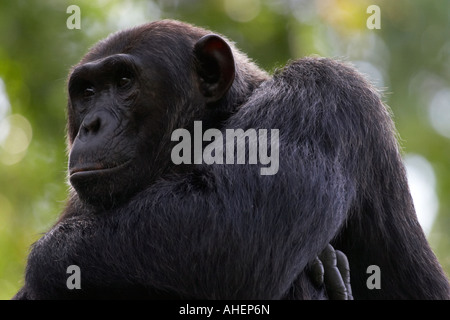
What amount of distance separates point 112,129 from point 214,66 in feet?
3.71

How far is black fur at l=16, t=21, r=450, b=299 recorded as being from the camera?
5.32 metres

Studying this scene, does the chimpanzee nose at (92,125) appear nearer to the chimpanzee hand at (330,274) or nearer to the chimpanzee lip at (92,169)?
the chimpanzee lip at (92,169)

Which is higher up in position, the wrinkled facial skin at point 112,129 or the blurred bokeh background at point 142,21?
the blurred bokeh background at point 142,21

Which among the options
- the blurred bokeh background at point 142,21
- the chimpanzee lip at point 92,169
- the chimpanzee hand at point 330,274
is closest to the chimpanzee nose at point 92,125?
the chimpanzee lip at point 92,169

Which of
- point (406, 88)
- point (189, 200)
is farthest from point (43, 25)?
point (189, 200)

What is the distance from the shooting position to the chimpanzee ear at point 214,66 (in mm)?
6586

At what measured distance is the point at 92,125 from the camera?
242 inches

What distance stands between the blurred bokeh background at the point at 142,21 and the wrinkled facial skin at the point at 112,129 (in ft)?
19.6

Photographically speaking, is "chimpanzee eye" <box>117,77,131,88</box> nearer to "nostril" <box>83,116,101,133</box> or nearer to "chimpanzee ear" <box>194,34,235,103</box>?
"nostril" <box>83,116,101,133</box>

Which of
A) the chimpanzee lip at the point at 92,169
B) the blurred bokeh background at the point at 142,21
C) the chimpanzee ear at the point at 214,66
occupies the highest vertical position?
the blurred bokeh background at the point at 142,21

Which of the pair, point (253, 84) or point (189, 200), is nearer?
point (189, 200)
